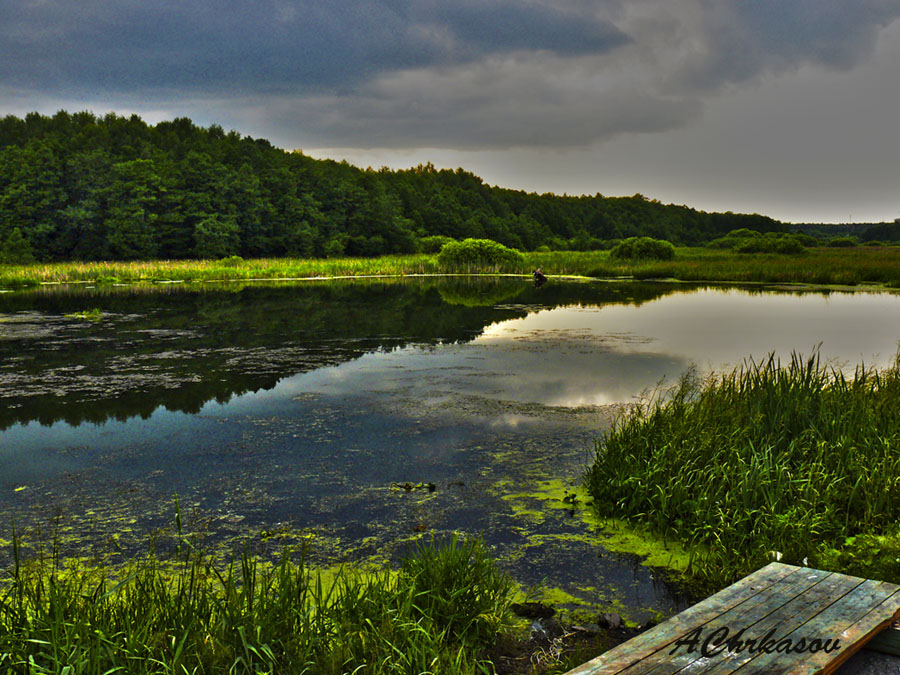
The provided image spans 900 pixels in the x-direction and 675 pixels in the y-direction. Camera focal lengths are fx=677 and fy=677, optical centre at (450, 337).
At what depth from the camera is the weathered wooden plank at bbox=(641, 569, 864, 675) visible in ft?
9.54

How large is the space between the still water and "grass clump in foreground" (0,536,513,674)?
947mm

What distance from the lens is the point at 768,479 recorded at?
5.17 m

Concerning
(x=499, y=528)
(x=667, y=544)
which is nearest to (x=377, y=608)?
(x=499, y=528)

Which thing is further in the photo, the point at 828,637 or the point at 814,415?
the point at 814,415

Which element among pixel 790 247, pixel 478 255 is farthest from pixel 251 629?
pixel 790 247

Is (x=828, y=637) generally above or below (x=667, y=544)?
above

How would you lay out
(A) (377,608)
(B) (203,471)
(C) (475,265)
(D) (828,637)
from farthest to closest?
(C) (475,265), (B) (203,471), (A) (377,608), (D) (828,637)

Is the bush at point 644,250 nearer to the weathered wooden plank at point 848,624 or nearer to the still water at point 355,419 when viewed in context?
the still water at point 355,419

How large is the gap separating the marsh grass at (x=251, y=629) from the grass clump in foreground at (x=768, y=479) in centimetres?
194

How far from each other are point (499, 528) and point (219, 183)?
65908mm

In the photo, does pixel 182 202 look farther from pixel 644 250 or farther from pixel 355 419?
pixel 355 419

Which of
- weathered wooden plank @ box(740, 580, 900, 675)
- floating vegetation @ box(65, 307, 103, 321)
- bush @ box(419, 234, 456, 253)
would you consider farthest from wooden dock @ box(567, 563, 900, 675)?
bush @ box(419, 234, 456, 253)

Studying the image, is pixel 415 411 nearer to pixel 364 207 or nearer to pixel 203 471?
pixel 203 471

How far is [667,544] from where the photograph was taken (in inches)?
202
